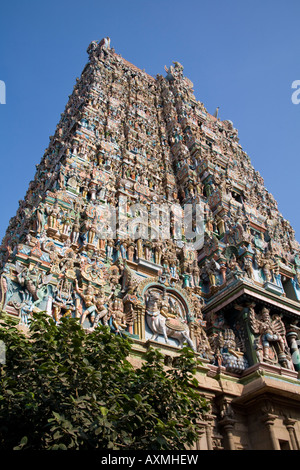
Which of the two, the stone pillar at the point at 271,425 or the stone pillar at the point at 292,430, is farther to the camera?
the stone pillar at the point at 292,430

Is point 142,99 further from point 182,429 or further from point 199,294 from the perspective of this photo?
point 182,429

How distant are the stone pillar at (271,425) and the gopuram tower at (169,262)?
0.10 feet

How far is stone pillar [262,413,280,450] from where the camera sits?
12117 mm

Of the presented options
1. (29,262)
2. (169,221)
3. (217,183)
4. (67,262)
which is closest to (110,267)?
(67,262)

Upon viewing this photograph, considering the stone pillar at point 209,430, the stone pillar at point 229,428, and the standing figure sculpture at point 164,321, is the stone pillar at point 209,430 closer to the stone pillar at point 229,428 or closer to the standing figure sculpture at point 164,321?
the stone pillar at point 229,428

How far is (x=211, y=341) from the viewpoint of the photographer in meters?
15.1

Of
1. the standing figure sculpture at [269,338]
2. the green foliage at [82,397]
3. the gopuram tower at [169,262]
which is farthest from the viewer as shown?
the standing figure sculpture at [269,338]

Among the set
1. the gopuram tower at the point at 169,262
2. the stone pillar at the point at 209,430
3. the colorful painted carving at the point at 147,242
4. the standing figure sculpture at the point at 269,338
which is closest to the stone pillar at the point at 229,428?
the gopuram tower at the point at 169,262

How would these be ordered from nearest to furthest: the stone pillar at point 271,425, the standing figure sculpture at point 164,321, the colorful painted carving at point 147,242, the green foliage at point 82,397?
the green foliage at point 82,397
the stone pillar at point 271,425
the colorful painted carving at point 147,242
the standing figure sculpture at point 164,321

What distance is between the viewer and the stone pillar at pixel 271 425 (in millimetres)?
12117

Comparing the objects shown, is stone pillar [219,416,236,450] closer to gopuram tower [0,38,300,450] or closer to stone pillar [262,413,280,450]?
gopuram tower [0,38,300,450]

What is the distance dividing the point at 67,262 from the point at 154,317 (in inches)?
123

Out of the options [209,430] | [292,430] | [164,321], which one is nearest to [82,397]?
[209,430]
